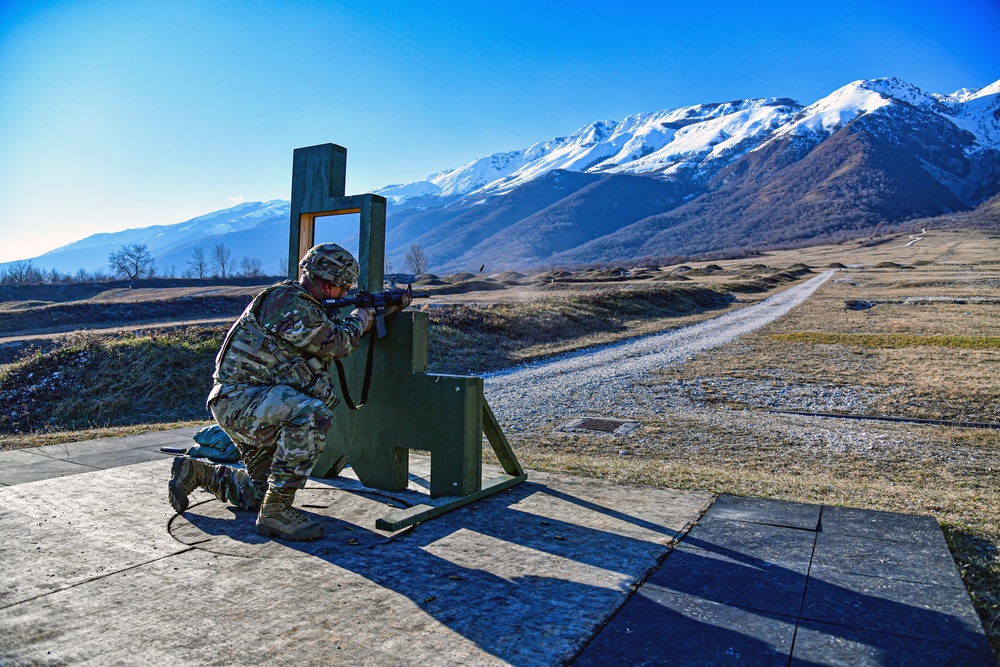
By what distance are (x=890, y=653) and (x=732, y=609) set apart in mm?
616

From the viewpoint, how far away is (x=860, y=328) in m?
22.1

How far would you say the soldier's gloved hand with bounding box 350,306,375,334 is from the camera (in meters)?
4.54

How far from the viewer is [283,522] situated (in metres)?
4.01

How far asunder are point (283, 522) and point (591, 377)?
1021 cm

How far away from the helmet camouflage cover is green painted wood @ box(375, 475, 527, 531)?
1.49 meters

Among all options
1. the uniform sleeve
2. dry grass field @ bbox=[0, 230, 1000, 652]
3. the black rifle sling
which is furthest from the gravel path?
the uniform sleeve

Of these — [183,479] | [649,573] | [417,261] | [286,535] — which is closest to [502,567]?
[649,573]

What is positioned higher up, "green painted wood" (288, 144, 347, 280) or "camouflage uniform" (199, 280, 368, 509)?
"green painted wood" (288, 144, 347, 280)

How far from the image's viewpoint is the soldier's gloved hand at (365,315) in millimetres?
4543

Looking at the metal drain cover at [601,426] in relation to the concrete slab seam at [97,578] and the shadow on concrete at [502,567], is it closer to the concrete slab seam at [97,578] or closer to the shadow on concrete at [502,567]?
the shadow on concrete at [502,567]

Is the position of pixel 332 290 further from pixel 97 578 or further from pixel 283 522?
pixel 97 578

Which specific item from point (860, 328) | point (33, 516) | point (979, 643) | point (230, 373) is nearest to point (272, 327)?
point (230, 373)

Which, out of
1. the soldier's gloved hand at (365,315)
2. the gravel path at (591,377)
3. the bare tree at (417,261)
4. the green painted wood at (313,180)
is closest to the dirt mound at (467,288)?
the gravel path at (591,377)

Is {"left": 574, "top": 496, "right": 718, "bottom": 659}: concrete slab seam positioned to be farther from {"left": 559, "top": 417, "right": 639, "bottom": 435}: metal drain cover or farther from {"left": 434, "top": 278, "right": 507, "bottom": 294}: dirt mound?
{"left": 434, "top": 278, "right": 507, "bottom": 294}: dirt mound
